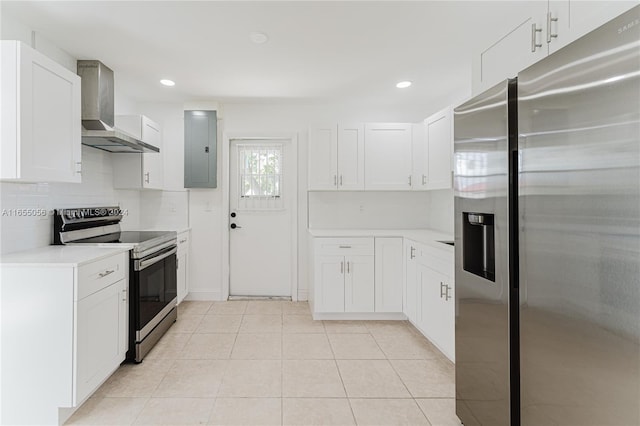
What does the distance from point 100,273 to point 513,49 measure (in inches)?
108

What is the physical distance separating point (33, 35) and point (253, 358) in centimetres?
292

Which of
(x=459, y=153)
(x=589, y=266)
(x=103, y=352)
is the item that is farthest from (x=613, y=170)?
(x=103, y=352)

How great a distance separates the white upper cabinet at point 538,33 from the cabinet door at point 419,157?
1.45m

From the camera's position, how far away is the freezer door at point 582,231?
35.9 inches

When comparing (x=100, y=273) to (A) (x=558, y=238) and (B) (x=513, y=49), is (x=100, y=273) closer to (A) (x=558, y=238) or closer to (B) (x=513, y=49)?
(A) (x=558, y=238)

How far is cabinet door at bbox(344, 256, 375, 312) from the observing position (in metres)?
3.53

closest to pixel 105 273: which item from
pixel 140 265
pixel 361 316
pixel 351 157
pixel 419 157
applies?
pixel 140 265

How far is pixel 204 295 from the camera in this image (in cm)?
423

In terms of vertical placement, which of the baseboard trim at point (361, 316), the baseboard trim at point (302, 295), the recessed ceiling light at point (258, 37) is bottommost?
the baseboard trim at point (361, 316)

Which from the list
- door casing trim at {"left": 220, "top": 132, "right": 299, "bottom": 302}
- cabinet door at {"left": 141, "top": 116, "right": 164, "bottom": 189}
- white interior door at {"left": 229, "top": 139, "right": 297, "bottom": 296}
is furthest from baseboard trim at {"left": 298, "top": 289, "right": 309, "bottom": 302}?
cabinet door at {"left": 141, "top": 116, "right": 164, "bottom": 189}

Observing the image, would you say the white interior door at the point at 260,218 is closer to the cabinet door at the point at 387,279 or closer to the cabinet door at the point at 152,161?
the cabinet door at the point at 152,161

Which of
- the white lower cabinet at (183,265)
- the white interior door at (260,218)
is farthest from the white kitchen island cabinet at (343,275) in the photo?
the white lower cabinet at (183,265)

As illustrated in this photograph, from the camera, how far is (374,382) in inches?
92.4

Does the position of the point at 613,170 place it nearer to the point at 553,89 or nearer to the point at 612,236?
the point at 612,236
